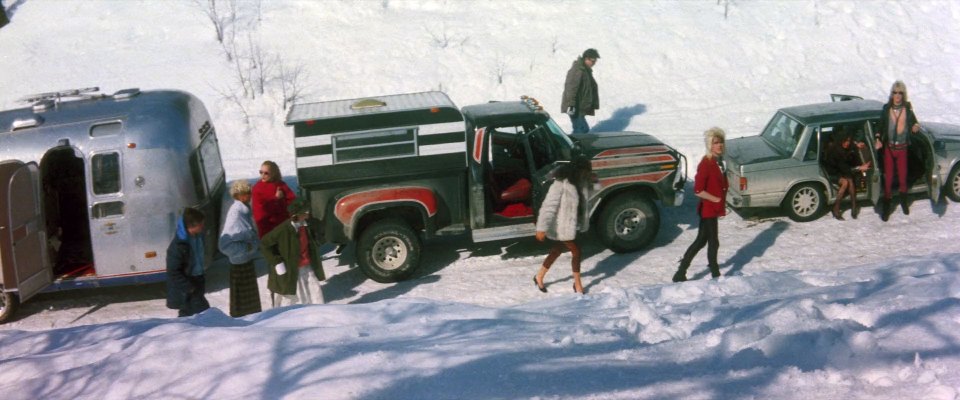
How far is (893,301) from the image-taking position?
6.05m

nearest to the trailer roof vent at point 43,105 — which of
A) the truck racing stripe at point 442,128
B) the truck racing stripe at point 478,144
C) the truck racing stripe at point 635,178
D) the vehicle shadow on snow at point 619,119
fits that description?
the truck racing stripe at point 442,128

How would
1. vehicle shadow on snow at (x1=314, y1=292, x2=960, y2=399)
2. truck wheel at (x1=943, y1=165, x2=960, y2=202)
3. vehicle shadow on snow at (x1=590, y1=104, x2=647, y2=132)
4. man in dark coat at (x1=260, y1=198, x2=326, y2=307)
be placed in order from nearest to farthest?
vehicle shadow on snow at (x1=314, y1=292, x2=960, y2=399) → man in dark coat at (x1=260, y1=198, x2=326, y2=307) → truck wheel at (x1=943, y1=165, x2=960, y2=202) → vehicle shadow on snow at (x1=590, y1=104, x2=647, y2=132)

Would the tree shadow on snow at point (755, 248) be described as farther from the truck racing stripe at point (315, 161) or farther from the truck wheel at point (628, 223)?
the truck racing stripe at point (315, 161)

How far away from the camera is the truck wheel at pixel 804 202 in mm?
10602

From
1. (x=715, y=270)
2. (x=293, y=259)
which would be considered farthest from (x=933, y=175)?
(x=293, y=259)

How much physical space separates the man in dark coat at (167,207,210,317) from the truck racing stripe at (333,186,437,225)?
68.5 inches

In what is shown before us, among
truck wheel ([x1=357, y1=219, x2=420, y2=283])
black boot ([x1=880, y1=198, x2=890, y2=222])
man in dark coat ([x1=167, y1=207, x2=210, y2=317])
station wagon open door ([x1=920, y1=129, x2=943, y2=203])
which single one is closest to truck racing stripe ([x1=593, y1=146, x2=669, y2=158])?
truck wheel ([x1=357, y1=219, x2=420, y2=283])

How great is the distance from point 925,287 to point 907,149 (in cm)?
457

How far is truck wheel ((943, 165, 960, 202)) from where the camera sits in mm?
10695

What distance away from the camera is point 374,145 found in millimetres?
9281

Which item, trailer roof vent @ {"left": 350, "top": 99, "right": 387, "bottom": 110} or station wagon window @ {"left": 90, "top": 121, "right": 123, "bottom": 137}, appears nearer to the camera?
station wagon window @ {"left": 90, "top": 121, "right": 123, "bottom": 137}

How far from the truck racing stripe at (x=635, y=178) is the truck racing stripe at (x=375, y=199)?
2094mm

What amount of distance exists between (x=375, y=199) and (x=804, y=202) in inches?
219

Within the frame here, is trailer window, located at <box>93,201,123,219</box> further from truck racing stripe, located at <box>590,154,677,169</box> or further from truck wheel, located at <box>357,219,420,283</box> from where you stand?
truck racing stripe, located at <box>590,154,677,169</box>
